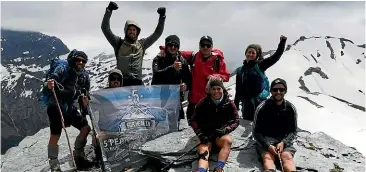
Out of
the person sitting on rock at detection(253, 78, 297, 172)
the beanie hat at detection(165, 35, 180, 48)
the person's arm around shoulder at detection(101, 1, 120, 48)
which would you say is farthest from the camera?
the person's arm around shoulder at detection(101, 1, 120, 48)

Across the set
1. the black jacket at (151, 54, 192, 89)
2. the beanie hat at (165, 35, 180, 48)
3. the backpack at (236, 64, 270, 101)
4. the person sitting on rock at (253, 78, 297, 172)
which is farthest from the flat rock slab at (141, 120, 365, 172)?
the beanie hat at (165, 35, 180, 48)

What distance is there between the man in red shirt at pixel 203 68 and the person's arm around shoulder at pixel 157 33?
0.60 m

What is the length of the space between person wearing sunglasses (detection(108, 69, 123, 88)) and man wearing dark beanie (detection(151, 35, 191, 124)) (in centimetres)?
116

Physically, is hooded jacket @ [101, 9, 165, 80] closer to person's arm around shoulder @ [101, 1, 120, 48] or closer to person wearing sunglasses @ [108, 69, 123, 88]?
person's arm around shoulder @ [101, 1, 120, 48]

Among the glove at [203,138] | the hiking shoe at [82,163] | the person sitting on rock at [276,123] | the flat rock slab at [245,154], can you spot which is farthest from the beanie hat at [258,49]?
the hiking shoe at [82,163]

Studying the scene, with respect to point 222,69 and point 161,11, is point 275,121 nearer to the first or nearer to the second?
point 222,69

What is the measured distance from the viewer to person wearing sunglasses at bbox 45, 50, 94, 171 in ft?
42.0

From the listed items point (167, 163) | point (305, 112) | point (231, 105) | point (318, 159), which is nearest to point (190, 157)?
point (167, 163)

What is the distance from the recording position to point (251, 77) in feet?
45.9

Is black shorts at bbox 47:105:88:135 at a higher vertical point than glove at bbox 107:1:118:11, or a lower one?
lower

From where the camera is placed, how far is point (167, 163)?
12.7m

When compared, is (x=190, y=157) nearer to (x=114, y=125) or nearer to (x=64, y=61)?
(x=114, y=125)

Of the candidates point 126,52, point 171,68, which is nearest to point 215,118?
point 171,68

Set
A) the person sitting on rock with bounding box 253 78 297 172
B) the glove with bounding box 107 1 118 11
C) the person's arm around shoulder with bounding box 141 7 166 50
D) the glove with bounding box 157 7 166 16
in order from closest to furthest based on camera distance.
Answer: the person sitting on rock with bounding box 253 78 297 172
the glove with bounding box 107 1 118 11
the person's arm around shoulder with bounding box 141 7 166 50
the glove with bounding box 157 7 166 16
